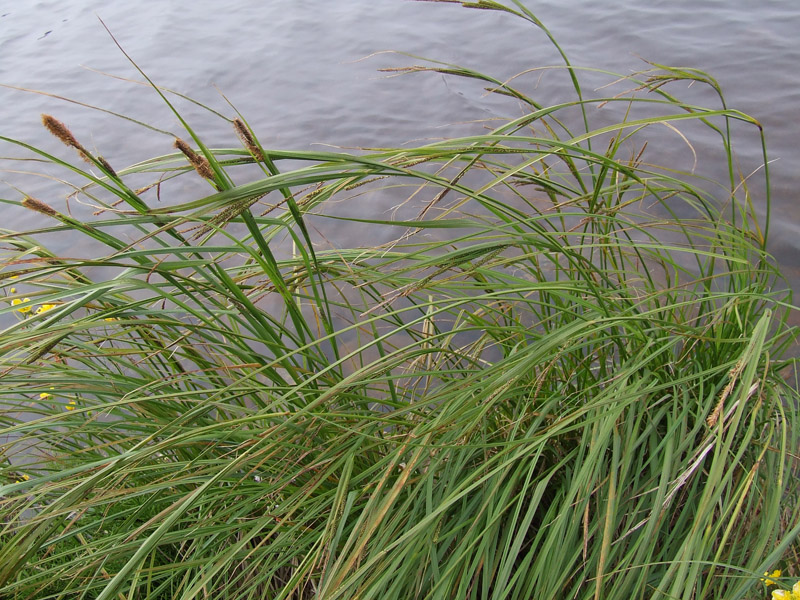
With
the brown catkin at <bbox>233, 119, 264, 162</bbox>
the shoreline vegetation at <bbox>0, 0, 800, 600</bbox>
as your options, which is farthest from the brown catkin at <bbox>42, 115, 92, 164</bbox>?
the brown catkin at <bbox>233, 119, 264, 162</bbox>

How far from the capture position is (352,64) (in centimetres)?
565

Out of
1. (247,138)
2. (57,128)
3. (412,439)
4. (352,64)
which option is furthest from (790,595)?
(352,64)

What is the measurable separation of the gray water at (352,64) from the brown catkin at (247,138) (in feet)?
10.1

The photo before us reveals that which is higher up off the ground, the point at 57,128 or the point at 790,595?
the point at 57,128

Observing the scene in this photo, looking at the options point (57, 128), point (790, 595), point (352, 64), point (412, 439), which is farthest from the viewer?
point (352, 64)

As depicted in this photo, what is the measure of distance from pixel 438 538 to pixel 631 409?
51 cm

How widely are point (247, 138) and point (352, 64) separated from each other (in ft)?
→ 16.1

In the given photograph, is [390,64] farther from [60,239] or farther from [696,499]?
[696,499]

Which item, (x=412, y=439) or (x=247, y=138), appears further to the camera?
(x=412, y=439)

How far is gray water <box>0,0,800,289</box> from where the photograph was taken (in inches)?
184

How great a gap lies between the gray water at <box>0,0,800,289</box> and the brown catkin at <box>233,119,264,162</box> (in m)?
3.09

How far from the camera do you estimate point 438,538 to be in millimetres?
1410

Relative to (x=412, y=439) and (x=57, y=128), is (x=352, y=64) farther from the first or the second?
(x=57, y=128)

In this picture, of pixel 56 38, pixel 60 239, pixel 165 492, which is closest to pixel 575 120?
pixel 60 239
